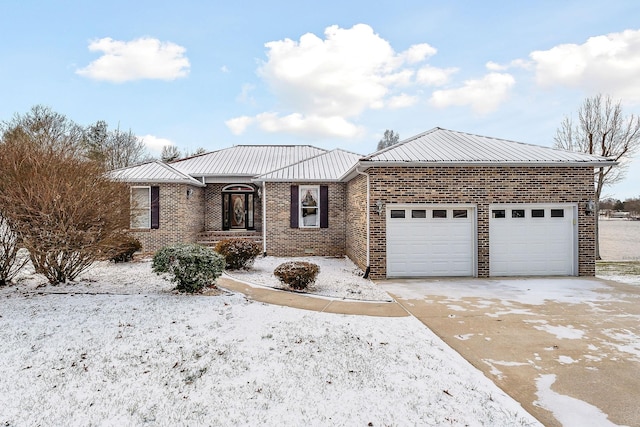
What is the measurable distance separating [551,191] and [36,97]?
2908 cm

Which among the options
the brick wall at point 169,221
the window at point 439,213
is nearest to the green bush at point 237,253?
the brick wall at point 169,221

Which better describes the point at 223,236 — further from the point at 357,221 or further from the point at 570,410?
the point at 570,410

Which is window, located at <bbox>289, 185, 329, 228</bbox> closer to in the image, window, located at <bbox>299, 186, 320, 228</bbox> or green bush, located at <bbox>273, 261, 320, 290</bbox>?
window, located at <bbox>299, 186, 320, 228</bbox>

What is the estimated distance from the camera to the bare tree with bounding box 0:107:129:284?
22.6 ft

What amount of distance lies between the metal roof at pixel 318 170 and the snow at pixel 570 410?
10837mm

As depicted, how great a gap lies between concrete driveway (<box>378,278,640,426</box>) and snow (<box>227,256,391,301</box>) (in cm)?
58

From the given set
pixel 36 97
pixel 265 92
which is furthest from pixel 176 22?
pixel 36 97

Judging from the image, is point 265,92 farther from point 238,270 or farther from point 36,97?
point 36,97

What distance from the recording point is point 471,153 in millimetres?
10406

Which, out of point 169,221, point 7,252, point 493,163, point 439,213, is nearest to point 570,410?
point 439,213

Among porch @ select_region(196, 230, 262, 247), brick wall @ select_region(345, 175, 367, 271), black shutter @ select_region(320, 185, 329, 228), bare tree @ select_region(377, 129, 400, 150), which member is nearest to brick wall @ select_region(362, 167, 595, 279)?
brick wall @ select_region(345, 175, 367, 271)

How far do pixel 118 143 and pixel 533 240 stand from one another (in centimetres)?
3336

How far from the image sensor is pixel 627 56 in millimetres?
12305

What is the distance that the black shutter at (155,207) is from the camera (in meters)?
14.5
